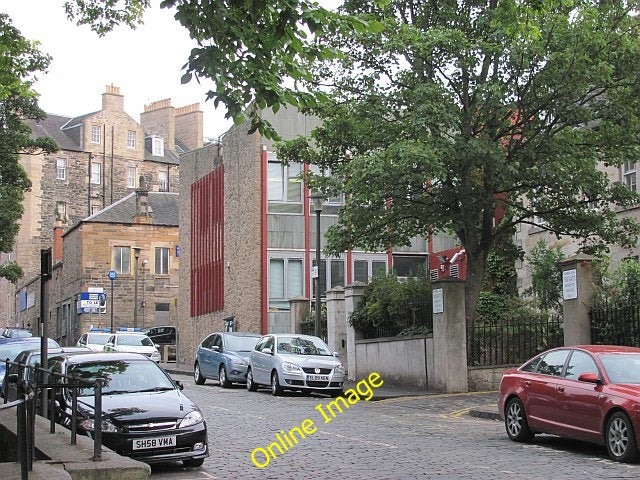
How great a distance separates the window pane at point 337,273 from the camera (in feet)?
135

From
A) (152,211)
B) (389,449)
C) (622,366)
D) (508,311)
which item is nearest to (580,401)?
(622,366)

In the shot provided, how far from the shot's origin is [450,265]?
39.5 m

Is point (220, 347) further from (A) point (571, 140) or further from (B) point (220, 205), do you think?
(B) point (220, 205)

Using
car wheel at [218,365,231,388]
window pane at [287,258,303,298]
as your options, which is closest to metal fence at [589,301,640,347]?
car wheel at [218,365,231,388]

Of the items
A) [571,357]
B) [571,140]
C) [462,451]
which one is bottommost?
[462,451]

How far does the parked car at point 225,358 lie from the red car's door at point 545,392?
14212 mm

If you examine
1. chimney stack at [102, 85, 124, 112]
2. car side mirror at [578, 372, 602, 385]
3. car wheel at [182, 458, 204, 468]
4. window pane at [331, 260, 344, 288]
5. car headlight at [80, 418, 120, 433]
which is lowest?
car wheel at [182, 458, 204, 468]

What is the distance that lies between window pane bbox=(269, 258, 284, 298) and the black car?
2695cm

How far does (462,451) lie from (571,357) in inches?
83.6

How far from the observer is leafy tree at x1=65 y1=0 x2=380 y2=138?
10.7 m

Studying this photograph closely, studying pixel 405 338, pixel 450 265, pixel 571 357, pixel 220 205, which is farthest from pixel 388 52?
pixel 220 205

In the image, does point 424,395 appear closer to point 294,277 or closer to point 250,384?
point 250,384

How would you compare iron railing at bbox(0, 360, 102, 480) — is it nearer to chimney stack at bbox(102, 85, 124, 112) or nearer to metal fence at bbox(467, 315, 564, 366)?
metal fence at bbox(467, 315, 564, 366)

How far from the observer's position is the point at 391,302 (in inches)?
1075
